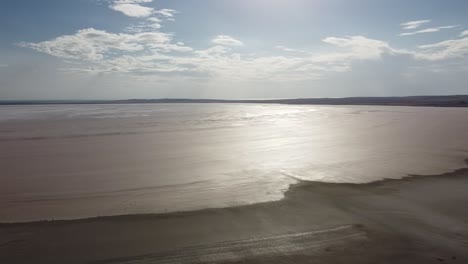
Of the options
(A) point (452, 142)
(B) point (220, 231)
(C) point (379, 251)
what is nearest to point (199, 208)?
(B) point (220, 231)

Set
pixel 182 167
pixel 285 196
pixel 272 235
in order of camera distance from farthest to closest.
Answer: pixel 182 167
pixel 285 196
pixel 272 235

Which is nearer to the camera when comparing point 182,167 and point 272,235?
point 272,235

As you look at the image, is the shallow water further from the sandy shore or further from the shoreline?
the sandy shore

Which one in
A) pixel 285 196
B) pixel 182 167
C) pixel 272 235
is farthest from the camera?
pixel 182 167

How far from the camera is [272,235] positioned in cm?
580

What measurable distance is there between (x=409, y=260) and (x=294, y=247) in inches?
63.8

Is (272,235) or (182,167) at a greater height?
(182,167)

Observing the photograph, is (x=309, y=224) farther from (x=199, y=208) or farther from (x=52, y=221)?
(x=52, y=221)

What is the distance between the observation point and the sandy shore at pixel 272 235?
5.08 m

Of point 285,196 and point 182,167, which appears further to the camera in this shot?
point 182,167

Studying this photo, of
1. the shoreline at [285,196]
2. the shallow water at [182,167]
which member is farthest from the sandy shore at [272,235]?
the shallow water at [182,167]

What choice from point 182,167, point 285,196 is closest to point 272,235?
point 285,196

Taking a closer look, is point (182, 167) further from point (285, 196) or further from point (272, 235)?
point (272, 235)

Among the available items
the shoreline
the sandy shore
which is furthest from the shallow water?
the sandy shore
